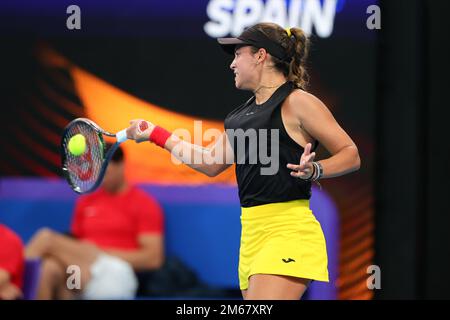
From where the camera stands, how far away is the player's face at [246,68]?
13.0 feet

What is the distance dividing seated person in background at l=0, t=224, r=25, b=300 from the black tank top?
1.87 meters

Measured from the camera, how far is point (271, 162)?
3.75 metres

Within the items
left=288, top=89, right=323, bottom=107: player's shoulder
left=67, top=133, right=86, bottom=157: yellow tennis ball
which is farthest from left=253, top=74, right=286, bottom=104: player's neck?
left=67, top=133, right=86, bottom=157: yellow tennis ball

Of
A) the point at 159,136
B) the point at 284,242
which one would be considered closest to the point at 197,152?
the point at 159,136

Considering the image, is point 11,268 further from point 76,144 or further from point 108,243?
point 76,144

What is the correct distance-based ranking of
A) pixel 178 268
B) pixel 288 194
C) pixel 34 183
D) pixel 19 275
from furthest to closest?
1. pixel 34 183
2. pixel 178 268
3. pixel 19 275
4. pixel 288 194

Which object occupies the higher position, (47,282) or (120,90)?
(120,90)

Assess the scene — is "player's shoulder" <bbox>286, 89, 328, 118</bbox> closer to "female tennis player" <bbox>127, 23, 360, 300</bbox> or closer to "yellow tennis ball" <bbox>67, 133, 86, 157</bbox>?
"female tennis player" <bbox>127, 23, 360, 300</bbox>

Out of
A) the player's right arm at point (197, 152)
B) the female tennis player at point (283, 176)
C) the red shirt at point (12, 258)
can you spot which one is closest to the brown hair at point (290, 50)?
the female tennis player at point (283, 176)
